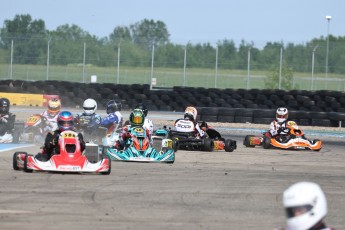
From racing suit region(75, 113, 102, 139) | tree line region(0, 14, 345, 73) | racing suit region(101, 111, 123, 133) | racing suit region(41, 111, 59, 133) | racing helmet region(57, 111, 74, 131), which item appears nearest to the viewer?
racing helmet region(57, 111, 74, 131)

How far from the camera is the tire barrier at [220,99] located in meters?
29.5

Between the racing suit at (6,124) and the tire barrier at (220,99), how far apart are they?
10.4 meters

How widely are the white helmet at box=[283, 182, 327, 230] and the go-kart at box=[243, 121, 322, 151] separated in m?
15.1

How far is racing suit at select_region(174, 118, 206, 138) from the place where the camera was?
1966 cm

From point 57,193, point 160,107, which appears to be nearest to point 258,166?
point 57,193

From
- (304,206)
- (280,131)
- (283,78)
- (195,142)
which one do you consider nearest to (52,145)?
(195,142)

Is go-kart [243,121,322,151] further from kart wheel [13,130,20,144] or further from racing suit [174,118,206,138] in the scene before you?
kart wheel [13,130,20,144]

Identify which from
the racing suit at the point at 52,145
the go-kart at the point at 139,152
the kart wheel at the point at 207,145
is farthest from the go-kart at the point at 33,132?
the racing suit at the point at 52,145

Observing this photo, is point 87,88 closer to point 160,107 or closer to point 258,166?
point 160,107

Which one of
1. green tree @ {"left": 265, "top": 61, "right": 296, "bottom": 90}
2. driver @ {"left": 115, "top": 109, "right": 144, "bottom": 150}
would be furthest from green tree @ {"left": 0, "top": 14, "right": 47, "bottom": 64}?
driver @ {"left": 115, "top": 109, "right": 144, "bottom": 150}

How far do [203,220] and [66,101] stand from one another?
2700 cm

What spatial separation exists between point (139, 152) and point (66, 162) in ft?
9.22

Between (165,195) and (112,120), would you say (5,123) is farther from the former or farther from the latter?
(165,195)

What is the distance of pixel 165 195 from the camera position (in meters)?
11.2
